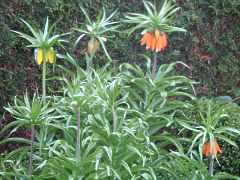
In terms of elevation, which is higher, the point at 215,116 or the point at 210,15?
the point at 210,15

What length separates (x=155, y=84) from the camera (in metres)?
3.86

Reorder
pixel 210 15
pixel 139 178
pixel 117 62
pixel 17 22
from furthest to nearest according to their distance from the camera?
pixel 210 15
pixel 117 62
pixel 17 22
pixel 139 178

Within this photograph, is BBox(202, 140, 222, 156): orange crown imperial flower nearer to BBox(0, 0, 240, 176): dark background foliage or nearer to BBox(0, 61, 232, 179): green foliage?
BBox(0, 61, 232, 179): green foliage

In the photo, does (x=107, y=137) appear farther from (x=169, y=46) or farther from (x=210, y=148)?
(x=169, y=46)

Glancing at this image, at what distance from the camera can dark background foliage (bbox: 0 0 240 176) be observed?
4.44 m

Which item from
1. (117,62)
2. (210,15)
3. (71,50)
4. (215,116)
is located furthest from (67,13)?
(215,116)

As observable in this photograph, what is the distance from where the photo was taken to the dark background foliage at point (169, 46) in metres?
4.44

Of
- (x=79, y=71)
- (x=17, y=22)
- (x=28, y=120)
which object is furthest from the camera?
(x=17, y=22)

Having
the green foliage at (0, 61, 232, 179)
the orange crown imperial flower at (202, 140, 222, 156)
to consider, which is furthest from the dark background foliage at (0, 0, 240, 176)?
the orange crown imperial flower at (202, 140, 222, 156)

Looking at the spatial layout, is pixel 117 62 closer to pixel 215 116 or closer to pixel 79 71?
pixel 79 71

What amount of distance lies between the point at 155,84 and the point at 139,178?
0.65 meters

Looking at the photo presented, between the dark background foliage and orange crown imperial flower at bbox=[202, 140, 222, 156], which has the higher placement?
the dark background foliage

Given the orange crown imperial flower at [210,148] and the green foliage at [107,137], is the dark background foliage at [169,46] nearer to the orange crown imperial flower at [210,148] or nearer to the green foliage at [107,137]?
the green foliage at [107,137]

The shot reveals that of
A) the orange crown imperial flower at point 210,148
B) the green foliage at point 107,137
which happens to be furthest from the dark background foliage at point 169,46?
the orange crown imperial flower at point 210,148
